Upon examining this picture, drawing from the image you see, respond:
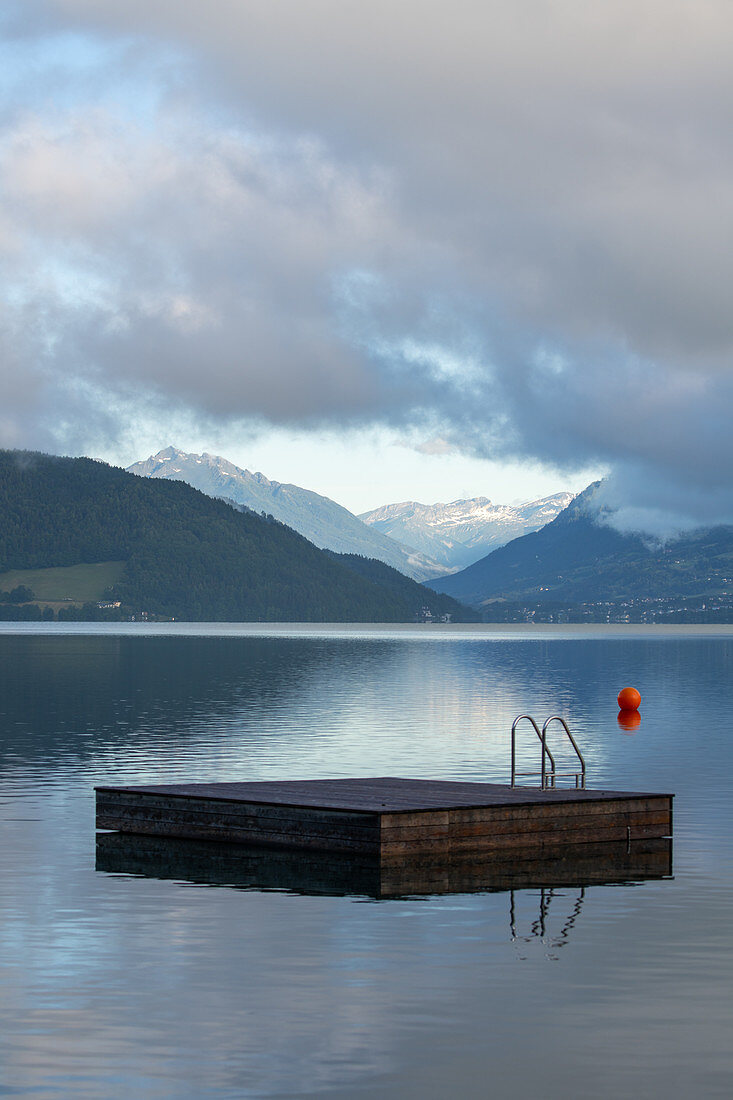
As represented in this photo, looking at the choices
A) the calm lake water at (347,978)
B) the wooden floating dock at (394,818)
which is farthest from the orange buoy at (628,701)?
the wooden floating dock at (394,818)

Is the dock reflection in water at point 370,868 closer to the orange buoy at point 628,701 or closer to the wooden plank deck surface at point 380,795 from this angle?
the wooden plank deck surface at point 380,795

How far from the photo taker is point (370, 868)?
33.0 meters

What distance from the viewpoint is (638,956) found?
24406mm

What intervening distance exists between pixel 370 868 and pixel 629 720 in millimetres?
48828

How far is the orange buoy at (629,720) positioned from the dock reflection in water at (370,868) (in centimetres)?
3793

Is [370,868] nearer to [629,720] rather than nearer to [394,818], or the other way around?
[394,818]

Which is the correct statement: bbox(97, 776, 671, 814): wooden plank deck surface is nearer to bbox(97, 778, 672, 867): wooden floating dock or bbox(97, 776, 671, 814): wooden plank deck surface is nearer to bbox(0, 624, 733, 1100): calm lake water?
bbox(97, 778, 672, 867): wooden floating dock

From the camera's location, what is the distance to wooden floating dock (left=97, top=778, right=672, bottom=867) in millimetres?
34094

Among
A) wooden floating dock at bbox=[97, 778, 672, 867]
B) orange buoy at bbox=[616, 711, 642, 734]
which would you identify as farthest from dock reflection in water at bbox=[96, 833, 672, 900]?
orange buoy at bbox=[616, 711, 642, 734]

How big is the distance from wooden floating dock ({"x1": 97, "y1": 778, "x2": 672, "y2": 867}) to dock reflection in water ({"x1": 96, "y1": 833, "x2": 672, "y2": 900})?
0.94 ft

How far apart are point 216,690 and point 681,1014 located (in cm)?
8535

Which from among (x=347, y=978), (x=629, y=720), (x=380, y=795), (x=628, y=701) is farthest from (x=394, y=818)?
(x=628, y=701)

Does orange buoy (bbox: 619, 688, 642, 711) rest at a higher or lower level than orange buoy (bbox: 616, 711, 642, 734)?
higher

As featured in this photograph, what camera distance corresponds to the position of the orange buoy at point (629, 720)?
7464 centimetres
